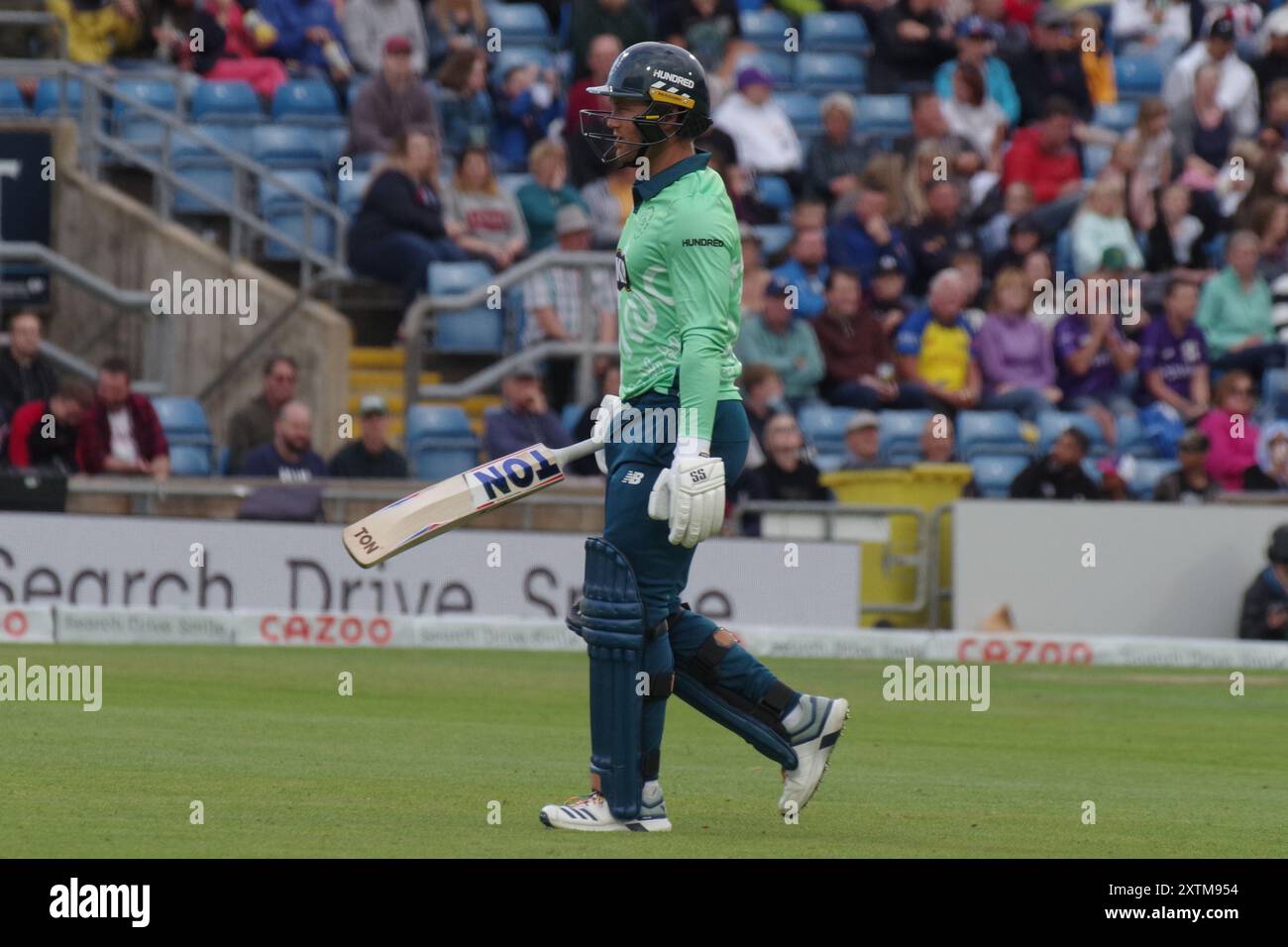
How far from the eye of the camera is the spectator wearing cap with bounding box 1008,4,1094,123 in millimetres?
25562

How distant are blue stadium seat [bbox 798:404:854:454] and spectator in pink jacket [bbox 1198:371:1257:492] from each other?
3.09 meters

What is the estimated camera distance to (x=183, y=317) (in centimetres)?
2081

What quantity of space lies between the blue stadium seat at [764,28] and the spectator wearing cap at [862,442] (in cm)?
668

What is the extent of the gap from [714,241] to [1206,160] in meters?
18.5

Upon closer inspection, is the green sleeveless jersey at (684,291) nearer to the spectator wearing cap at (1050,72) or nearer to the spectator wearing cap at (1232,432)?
the spectator wearing cap at (1232,432)

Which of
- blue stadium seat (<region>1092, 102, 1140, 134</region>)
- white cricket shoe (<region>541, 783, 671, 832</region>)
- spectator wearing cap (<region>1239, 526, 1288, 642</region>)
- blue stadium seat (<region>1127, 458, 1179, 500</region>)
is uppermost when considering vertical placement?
blue stadium seat (<region>1092, 102, 1140, 134</region>)

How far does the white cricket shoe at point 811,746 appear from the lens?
8531mm

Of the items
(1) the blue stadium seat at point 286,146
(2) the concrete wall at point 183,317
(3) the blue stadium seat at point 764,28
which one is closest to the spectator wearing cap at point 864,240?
(3) the blue stadium seat at point 764,28

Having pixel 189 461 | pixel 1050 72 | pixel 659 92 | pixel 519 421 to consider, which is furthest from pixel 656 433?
pixel 1050 72

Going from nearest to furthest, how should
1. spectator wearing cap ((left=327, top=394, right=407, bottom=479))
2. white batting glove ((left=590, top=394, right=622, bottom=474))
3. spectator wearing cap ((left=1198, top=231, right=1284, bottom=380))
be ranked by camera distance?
1. white batting glove ((left=590, top=394, right=622, bottom=474))
2. spectator wearing cap ((left=327, top=394, right=407, bottom=479))
3. spectator wearing cap ((left=1198, top=231, right=1284, bottom=380))

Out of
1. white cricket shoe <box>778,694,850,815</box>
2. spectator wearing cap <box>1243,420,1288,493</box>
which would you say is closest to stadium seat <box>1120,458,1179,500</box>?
spectator wearing cap <box>1243,420,1288,493</box>

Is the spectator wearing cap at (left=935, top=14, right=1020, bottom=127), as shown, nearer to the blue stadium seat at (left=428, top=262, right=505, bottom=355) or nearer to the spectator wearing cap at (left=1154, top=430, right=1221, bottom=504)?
the spectator wearing cap at (left=1154, top=430, right=1221, bottom=504)

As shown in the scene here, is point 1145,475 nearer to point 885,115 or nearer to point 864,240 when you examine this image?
point 864,240
